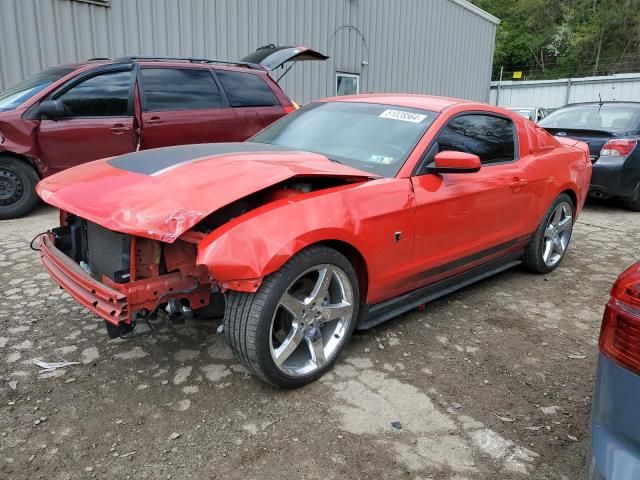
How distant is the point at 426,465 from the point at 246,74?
5.76 metres

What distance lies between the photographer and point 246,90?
6.82 m

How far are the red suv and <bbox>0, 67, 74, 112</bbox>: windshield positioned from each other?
14 millimetres

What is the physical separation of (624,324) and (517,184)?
8.40 feet

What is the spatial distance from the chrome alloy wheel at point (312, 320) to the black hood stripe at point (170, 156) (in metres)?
0.91

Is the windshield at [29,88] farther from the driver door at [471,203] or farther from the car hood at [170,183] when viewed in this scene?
the driver door at [471,203]

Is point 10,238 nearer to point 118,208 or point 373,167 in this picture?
point 118,208

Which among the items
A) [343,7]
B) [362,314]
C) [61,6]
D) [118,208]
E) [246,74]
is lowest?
[362,314]

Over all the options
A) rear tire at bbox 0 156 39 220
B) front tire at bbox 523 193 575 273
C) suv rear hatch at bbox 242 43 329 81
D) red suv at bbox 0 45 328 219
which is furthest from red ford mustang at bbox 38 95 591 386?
suv rear hatch at bbox 242 43 329 81

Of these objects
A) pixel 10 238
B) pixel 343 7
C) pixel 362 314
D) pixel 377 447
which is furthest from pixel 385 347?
pixel 343 7

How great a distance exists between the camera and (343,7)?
12.1 meters

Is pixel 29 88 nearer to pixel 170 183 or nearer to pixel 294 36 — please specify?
pixel 170 183

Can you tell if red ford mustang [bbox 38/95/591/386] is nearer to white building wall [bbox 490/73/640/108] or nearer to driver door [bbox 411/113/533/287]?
driver door [bbox 411/113/533/287]

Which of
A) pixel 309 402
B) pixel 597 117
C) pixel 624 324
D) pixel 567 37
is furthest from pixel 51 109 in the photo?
pixel 567 37

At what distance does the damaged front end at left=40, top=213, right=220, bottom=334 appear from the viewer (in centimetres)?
240
